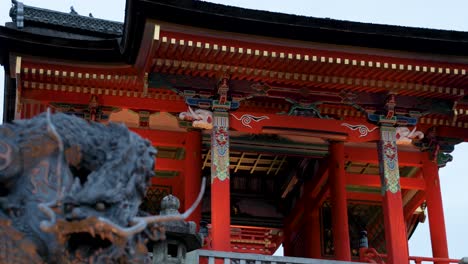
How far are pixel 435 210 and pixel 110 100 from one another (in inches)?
255

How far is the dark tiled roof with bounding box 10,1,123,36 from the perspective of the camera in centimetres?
1702

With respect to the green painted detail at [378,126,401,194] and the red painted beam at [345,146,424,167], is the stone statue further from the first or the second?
the red painted beam at [345,146,424,167]

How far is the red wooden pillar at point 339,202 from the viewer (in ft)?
50.8

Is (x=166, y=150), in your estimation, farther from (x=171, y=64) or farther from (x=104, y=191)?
(x=104, y=191)

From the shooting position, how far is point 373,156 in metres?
16.7

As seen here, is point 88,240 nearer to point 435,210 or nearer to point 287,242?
point 435,210

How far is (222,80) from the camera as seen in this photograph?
1425 centimetres

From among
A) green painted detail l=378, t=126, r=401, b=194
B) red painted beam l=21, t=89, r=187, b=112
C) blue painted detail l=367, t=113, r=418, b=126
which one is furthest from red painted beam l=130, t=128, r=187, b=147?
green painted detail l=378, t=126, r=401, b=194

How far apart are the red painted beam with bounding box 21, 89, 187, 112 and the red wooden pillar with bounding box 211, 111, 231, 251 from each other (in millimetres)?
1316

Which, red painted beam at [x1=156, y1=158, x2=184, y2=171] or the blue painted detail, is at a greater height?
the blue painted detail

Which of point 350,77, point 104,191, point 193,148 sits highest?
point 350,77

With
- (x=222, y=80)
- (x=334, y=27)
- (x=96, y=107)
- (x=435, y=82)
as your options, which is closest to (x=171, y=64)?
(x=222, y=80)

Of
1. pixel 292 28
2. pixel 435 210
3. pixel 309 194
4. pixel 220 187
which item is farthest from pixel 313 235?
pixel 292 28

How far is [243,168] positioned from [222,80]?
4870 mm
